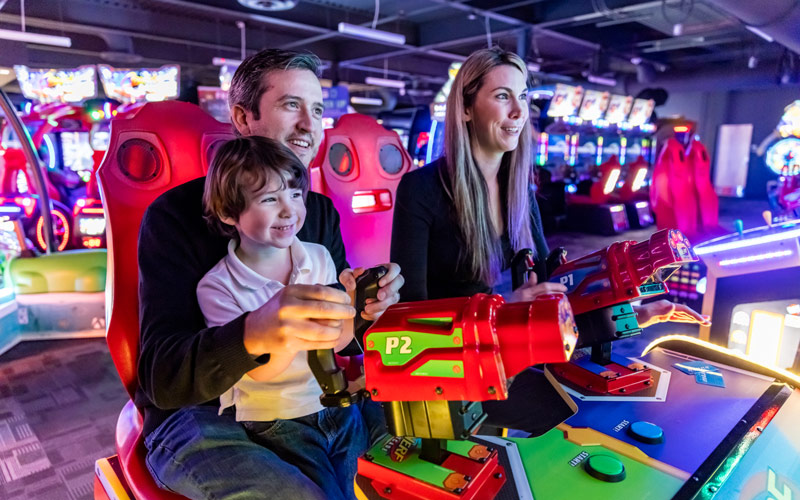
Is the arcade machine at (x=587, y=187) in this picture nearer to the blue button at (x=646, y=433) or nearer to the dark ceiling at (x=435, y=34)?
the dark ceiling at (x=435, y=34)

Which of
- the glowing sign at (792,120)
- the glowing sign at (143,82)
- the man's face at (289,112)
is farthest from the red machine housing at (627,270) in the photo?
the glowing sign at (792,120)

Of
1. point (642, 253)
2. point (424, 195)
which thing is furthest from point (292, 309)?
point (424, 195)

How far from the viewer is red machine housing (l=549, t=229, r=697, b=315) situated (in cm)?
106

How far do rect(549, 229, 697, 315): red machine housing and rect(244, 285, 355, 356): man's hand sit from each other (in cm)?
65

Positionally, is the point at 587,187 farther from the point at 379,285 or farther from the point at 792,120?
the point at 379,285

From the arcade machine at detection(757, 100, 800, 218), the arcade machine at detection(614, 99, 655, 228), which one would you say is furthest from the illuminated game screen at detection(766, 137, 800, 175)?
the arcade machine at detection(614, 99, 655, 228)

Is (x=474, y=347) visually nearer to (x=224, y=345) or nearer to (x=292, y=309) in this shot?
(x=292, y=309)

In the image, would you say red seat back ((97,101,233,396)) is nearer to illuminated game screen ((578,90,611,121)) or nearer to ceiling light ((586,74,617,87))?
illuminated game screen ((578,90,611,121))

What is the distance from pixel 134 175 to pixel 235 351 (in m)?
0.91

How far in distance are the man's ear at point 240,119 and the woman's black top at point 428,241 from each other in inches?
20.6

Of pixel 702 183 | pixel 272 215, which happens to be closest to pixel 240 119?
pixel 272 215

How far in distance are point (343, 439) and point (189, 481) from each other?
0.33 metres

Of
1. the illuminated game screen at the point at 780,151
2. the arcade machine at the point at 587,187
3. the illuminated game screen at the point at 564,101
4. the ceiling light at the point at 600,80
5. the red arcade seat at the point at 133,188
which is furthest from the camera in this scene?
the illuminated game screen at the point at 780,151

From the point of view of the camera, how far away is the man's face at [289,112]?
1.32 m
